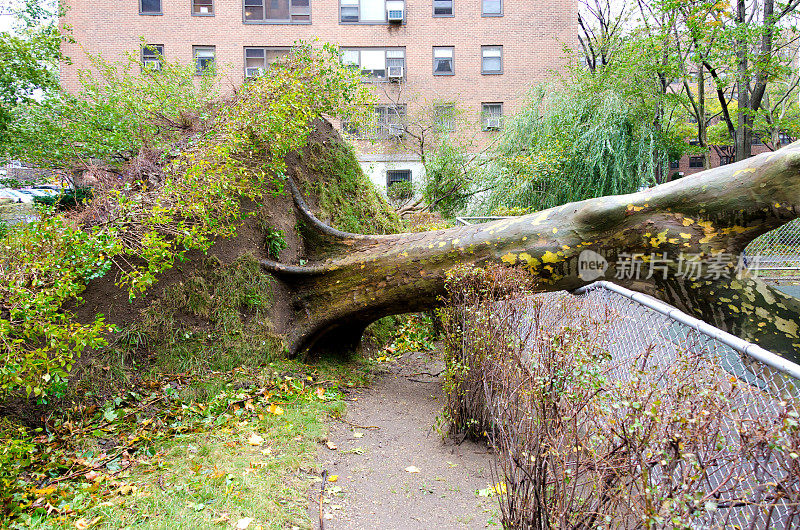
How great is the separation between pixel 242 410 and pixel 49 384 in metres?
1.64

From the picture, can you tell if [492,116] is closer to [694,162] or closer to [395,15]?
[395,15]

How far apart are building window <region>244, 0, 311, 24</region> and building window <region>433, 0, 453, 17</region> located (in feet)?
19.8

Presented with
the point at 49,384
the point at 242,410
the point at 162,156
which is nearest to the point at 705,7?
the point at 162,156

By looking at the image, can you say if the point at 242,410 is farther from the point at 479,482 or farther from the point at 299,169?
the point at 299,169

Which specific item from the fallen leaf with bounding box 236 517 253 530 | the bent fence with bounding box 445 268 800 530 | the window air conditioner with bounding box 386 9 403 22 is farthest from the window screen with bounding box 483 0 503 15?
the fallen leaf with bounding box 236 517 253 530

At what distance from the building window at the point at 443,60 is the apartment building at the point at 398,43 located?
5cm

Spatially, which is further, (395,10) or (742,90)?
(395,10)

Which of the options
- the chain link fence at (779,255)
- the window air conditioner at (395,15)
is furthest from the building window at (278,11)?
the chain link fence at (779,255)

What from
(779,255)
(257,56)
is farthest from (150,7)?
(779,255)

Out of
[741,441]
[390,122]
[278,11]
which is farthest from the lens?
[390,122]

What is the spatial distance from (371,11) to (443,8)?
3.50 m

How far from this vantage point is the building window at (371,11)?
961 inches

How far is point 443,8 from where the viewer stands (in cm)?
2486

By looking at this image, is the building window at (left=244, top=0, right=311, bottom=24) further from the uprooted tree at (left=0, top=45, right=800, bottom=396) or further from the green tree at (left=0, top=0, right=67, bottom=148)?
the uprooted tree at (left=0, top=45, right=800, bottom=396)
